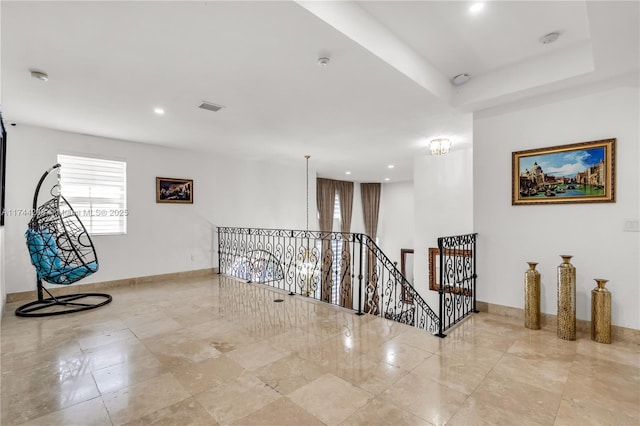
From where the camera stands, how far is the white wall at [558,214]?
9.75 feet

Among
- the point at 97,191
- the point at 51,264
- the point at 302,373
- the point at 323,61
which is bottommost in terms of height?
the point at 302,373

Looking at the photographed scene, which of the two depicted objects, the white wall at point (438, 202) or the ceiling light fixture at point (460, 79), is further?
the white wall at point (438, 202)

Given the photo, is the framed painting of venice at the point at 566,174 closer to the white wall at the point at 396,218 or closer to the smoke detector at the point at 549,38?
the smoke detector at the point at 549,38

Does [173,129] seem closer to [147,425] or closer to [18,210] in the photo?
[18,210]

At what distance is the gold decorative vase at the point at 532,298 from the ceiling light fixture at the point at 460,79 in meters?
2.22

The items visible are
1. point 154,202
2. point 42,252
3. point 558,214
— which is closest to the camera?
point 558,214

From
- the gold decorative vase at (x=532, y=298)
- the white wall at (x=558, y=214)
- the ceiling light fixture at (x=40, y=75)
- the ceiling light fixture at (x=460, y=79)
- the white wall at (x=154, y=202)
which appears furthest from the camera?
the white wall at (x=154, y=202)

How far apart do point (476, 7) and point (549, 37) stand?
0.93 m

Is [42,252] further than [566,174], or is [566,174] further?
[42,252]

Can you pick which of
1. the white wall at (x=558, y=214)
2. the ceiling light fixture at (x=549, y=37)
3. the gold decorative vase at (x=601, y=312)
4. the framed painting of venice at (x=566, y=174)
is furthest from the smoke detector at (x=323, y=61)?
the gold decorative vase at (x=601, y=312)

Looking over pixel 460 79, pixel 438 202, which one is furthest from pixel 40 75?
pixel 438 202

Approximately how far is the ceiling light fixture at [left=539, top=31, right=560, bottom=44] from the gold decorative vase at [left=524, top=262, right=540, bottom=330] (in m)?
2.21

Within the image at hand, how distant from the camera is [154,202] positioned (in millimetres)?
5711

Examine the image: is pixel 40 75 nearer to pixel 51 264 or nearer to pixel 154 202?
pixel 51 264
